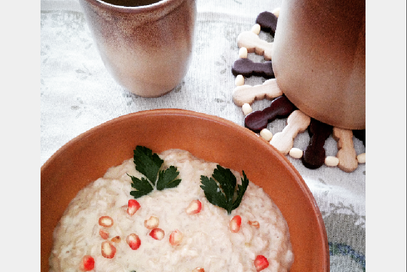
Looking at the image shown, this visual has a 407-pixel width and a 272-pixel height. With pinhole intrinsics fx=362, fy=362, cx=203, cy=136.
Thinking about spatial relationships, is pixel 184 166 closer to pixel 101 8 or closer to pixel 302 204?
pixel 302 204

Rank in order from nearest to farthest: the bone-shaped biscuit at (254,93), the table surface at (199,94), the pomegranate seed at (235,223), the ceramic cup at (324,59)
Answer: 1. the ceramic cup at (324,59)
2. the pomegranate seed at (235,223)
3. the table surface at (199,94)
4. the bone-shaped biscuit at (254,93)

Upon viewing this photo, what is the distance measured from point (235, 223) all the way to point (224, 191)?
85mm

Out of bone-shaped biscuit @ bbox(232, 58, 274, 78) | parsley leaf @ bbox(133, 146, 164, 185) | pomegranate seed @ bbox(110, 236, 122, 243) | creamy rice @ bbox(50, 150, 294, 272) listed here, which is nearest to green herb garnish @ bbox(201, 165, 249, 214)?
creamy rice @ bbox(50, 150, 294, 272)

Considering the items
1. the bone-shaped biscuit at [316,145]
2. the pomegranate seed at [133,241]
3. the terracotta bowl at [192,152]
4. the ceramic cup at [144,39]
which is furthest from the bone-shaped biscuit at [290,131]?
the pomegranate seed at [133,241]

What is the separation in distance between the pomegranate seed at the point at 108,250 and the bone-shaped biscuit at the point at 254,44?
29.8 inches

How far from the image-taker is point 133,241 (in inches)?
33.9

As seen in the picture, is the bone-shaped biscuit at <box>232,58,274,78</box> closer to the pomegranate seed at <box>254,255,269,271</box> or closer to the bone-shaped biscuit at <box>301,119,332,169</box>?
the bone-shaped biscuit at <box>301,119,332,169</box>

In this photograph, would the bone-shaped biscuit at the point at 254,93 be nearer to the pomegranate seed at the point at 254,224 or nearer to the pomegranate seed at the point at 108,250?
the pomegranate seed at the point at 254,224

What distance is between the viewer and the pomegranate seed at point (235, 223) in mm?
876

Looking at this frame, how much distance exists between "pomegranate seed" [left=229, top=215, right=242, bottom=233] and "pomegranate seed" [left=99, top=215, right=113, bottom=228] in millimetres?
295

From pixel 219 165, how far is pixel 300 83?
32cm

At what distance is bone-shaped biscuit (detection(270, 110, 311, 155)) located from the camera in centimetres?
105

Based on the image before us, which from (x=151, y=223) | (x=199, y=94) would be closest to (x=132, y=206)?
(x=151, y=223)

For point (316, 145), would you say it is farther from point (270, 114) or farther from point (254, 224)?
point (254, 224)
